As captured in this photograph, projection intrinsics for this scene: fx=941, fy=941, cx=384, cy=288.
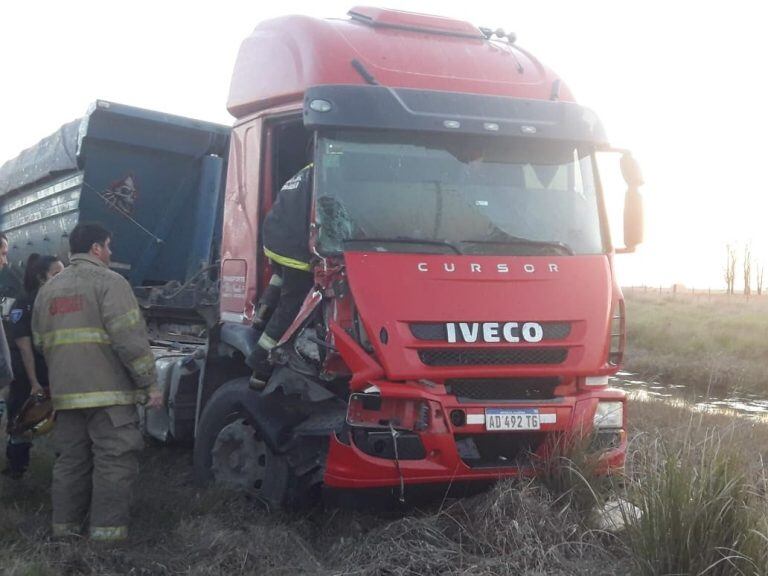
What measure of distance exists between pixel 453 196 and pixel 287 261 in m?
1.03

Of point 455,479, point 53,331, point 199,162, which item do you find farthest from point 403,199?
point 199,162

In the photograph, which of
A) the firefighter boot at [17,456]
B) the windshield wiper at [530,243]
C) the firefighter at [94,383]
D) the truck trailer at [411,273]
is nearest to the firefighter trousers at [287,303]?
the truck trailer at [411,273]

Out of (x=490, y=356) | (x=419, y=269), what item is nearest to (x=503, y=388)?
(x=490, y=356)

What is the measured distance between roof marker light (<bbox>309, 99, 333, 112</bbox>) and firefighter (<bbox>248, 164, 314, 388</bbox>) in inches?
12.7

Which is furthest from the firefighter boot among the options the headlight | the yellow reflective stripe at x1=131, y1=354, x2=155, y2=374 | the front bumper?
the headlight

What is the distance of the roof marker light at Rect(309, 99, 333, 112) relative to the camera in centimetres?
523

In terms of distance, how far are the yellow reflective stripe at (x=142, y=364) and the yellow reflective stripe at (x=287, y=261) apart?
2.87 ft

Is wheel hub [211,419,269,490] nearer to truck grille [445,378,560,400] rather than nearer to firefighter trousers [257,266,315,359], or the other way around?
firefighter trousers [257,266,315,359]

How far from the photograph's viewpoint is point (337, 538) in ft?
16.5

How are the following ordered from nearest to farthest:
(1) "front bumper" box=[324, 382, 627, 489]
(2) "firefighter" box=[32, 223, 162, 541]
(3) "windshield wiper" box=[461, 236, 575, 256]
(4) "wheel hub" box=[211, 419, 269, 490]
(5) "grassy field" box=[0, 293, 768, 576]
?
(5) "grassy field" box=[0, 293, 768, 576] < (1) "front bumper" box=[324, 382, 627, 489] < (2) "firefighter" box=[32, 223, 162, 541] < (3) "windshield wiper" box=[461, 236, 575, 256] < (4) "wheel hub" box=[211, 419, 269, 490]

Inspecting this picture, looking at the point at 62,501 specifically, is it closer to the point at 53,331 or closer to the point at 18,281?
the point at 53,331

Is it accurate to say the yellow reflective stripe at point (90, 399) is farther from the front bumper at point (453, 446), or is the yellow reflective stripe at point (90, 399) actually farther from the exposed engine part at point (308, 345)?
the front bumper at point (453, 446)

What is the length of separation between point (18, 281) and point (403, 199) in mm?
6554

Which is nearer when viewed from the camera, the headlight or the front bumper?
the front bumper
